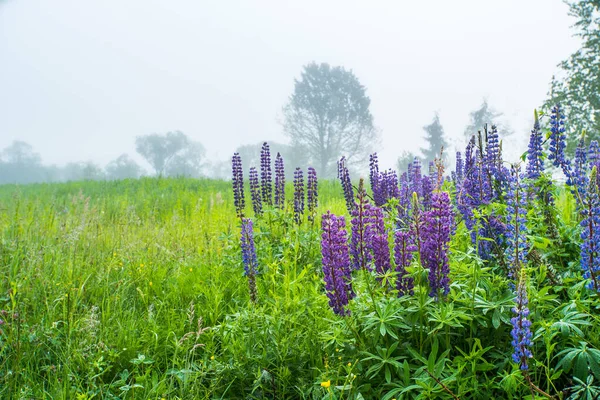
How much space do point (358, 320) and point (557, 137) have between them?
6.34ft

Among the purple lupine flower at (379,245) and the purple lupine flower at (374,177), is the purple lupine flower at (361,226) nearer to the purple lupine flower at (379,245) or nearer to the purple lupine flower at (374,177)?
the purple lupine flower at (379,245)

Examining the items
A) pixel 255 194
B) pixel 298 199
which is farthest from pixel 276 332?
→ pixel 255 194

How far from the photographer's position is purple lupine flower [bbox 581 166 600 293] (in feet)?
6.96

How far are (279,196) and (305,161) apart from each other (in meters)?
50.0

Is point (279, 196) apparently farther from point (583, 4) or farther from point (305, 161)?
point (305, 161)

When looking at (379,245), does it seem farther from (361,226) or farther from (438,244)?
(438,244)

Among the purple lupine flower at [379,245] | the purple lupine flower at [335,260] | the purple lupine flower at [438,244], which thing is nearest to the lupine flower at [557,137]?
the purple lupine flower at [438,244]

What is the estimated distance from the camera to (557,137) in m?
2.96

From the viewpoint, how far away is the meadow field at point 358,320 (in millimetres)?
2115

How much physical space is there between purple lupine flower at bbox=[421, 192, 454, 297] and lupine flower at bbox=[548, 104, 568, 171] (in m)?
1.33

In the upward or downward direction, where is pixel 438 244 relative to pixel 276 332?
upward

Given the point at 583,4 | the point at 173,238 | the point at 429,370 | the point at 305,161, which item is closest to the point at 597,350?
the point at 429,370

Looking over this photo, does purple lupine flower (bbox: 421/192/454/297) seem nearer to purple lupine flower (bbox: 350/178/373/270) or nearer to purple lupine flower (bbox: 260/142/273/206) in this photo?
purple lupine flower (bbox: 350/178/373/270)

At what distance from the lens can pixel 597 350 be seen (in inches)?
76.1
